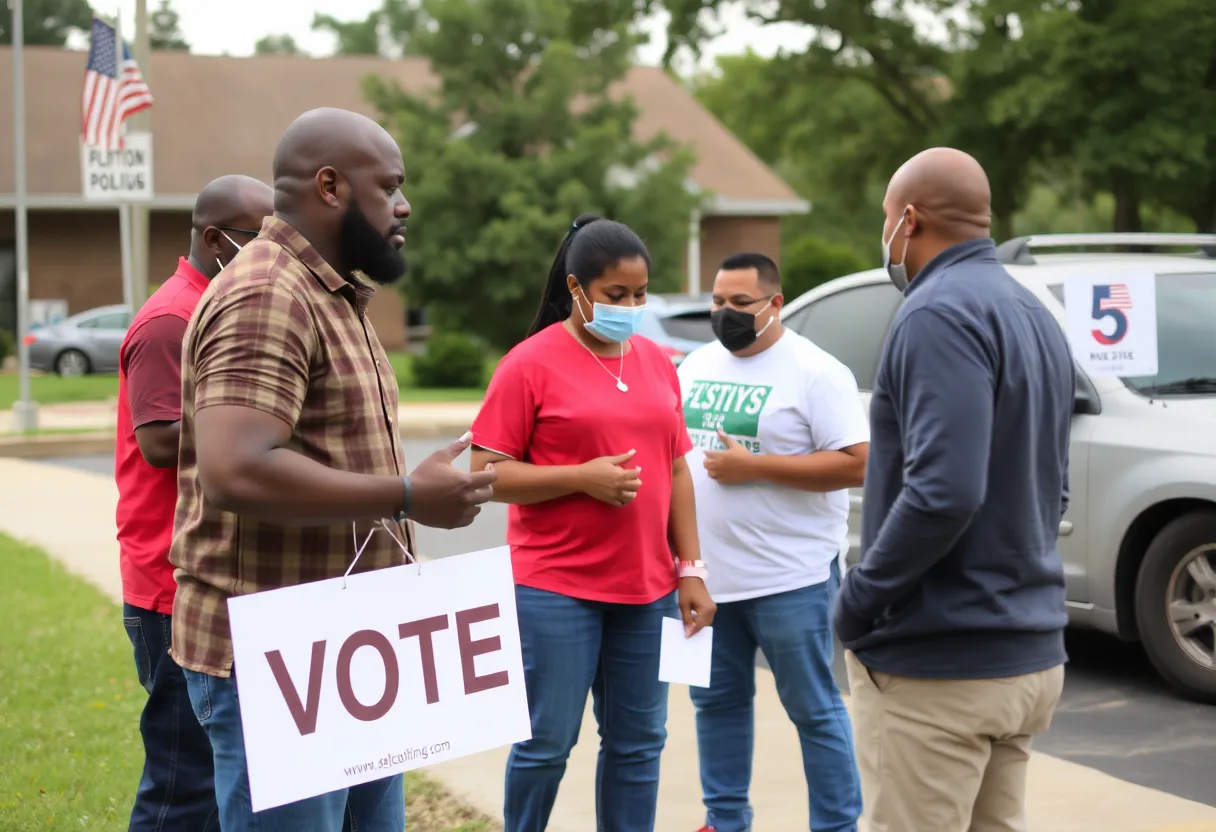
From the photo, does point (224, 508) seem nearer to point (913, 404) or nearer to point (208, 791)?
point (913, 404)

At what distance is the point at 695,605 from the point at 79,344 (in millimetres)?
27041

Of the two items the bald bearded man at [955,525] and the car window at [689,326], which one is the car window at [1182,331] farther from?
the car window at [689,326]

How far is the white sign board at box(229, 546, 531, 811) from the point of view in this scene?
2.65m

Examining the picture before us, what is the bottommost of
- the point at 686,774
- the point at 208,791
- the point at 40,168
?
the point at 686,774

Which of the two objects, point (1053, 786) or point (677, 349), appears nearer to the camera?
point (1053, 786)

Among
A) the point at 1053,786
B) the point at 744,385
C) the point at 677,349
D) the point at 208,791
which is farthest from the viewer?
the point at 677,349

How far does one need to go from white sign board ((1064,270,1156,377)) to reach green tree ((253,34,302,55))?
265 ft

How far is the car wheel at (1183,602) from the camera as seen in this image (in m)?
6.20

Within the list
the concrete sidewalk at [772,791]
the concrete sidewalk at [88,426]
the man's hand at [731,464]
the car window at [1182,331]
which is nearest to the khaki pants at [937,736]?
the concrete sidewalk at [772,791]

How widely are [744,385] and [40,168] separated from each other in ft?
106

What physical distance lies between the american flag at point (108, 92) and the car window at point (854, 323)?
8.60m

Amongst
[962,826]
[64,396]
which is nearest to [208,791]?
[962,826]

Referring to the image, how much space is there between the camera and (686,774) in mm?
5438

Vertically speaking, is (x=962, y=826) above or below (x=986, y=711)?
below
